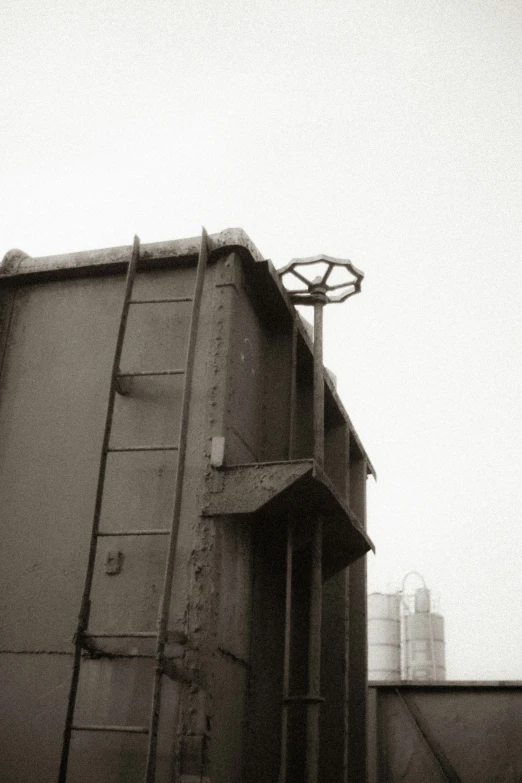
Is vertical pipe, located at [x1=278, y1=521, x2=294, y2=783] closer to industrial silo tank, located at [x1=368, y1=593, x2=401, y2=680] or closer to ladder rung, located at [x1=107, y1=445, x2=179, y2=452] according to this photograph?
ladder rung, located at [x1=107, y1=445, x2=179, y2=452]

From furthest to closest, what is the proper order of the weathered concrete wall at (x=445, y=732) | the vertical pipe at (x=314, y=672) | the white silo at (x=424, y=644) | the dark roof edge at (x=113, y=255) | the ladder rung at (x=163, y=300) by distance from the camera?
1. the white silo at (x=424, y=644)
2. the weathered concrete wall at (x=445, y=732)
3. the dark roof edge at (x=113, y=255)
4. the ladder rung at (x=163, y=300)
5. the vertical pipe at (x=314, y=672)

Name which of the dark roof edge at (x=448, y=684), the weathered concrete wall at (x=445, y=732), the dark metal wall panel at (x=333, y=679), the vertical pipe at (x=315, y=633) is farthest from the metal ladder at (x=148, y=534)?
the dark roof edge at (x=448, y=684)

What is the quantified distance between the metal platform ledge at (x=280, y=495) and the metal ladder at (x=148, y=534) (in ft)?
1.09

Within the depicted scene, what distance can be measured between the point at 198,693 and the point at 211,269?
107 inches

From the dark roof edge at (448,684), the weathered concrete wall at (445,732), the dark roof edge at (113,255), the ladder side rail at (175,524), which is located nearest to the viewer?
the ladder side rail at (175,524)

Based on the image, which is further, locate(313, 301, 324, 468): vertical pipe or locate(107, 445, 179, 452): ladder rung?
locate(313, 301, 324, 468): vertical pipe

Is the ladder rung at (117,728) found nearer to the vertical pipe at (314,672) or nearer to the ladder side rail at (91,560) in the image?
the ladder side rail at (91,560)

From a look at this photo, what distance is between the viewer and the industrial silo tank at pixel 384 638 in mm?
20641

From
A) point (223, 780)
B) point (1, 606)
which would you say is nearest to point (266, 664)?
point (223, 780)

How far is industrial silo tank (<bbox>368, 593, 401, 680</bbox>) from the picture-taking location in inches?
813

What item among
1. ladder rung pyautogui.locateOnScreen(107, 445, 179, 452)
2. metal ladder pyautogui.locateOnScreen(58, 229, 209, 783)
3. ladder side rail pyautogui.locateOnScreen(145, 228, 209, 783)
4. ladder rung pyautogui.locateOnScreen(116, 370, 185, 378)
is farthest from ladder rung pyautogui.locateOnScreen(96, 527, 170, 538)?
ladder rung pyautogui.locateOnScreen(116, 370, 185, 378)

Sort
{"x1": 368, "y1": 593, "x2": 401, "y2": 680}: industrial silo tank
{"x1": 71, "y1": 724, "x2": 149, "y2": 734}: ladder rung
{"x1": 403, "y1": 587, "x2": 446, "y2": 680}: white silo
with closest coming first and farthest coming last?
{"x1": 71, "y1": 724, "x2": 149, "y2": 734}: ladder rung → {"x1": 368, "y1": 593, "x2": 401, "y2": 680}: industrial silo tank → {"x1": 403, "y1": 587, "x2": 446, "y2": 680}: white silo

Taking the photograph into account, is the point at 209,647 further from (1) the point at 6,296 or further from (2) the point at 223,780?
(1) the point at 6,296

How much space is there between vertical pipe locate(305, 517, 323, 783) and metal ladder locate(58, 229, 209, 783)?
106 centimetres
